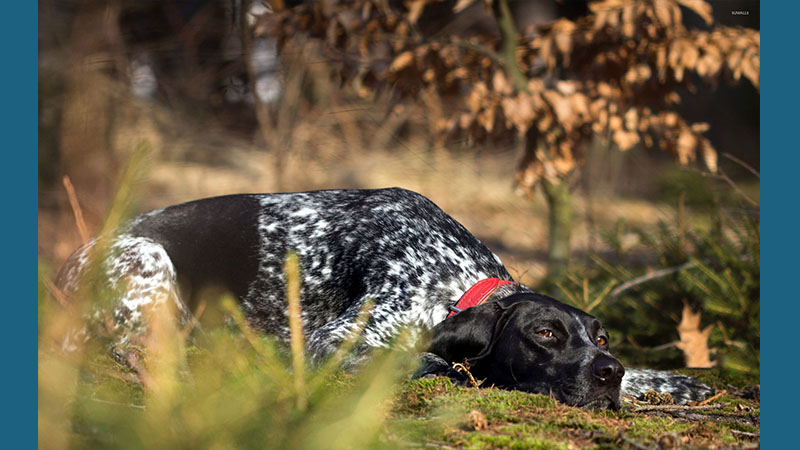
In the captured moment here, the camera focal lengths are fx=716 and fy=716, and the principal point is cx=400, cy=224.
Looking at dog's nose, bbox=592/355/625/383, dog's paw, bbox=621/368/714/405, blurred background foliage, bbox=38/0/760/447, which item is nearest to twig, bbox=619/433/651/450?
dog's nose, bbox=592/355/625/383

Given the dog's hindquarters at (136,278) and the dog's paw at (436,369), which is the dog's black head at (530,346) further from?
the dog's hindquarters at (136,278)

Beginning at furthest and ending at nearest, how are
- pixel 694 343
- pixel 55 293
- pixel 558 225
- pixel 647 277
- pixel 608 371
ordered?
1. pixel 558 225
2. pixel 647 277
3. pixel 694 343
4. pixel 608 371
5. pixel 55 293

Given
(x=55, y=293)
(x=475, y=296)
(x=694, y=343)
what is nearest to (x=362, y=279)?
(x=475, y=296)

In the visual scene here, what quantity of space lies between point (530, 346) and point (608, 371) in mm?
337

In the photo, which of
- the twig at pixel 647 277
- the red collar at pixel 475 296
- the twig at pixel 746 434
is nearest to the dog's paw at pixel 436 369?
the red collar at pixel 475 296

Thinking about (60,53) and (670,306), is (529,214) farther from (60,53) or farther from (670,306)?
(60,53)

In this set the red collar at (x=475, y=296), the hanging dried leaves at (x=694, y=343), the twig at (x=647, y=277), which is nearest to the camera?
the red collar at (x=475, y=296)

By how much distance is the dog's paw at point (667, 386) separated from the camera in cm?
344

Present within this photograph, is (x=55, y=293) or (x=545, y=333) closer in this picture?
(x=55, y=293)

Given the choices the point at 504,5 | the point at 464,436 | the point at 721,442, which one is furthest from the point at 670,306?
the point at 464,436

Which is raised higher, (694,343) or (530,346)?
(530,346)

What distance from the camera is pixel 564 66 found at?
5051 millimetres

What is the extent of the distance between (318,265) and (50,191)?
1.94 metres

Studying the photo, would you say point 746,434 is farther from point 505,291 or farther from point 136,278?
point 136,278
